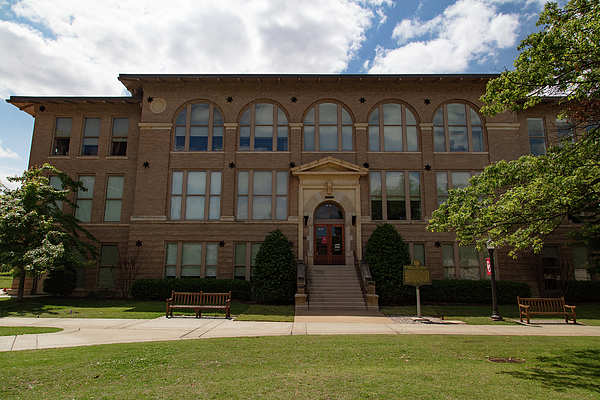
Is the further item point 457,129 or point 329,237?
point 457,129

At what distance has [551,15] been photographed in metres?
8.09

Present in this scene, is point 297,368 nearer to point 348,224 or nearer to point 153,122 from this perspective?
point 348,224

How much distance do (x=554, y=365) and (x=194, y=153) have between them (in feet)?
62.7

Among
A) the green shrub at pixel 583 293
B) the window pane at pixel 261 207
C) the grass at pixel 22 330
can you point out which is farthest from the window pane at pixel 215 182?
the green shrub at pixel 583 293

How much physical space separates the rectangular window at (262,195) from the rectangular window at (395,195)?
5.08 m

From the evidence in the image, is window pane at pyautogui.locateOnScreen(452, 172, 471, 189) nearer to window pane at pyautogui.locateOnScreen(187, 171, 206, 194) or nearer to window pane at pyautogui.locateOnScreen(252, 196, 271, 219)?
window pane at pyautogui.locateOnScreen(252, 196, 271, 219)

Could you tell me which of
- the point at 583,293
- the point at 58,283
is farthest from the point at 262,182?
the point at 583,293

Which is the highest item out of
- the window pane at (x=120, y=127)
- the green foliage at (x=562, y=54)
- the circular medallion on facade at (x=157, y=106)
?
the circular medallion on facade at (x=157, y=106)

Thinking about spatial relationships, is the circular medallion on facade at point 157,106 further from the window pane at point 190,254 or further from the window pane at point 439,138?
the window pane at point 439,138

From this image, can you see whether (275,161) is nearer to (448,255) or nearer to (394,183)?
(394,183)

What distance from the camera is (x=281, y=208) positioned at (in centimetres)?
2145

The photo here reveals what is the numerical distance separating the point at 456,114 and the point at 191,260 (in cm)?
1727

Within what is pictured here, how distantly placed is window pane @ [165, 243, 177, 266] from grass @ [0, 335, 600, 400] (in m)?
12.9

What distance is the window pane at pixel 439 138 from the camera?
72.7 feet
